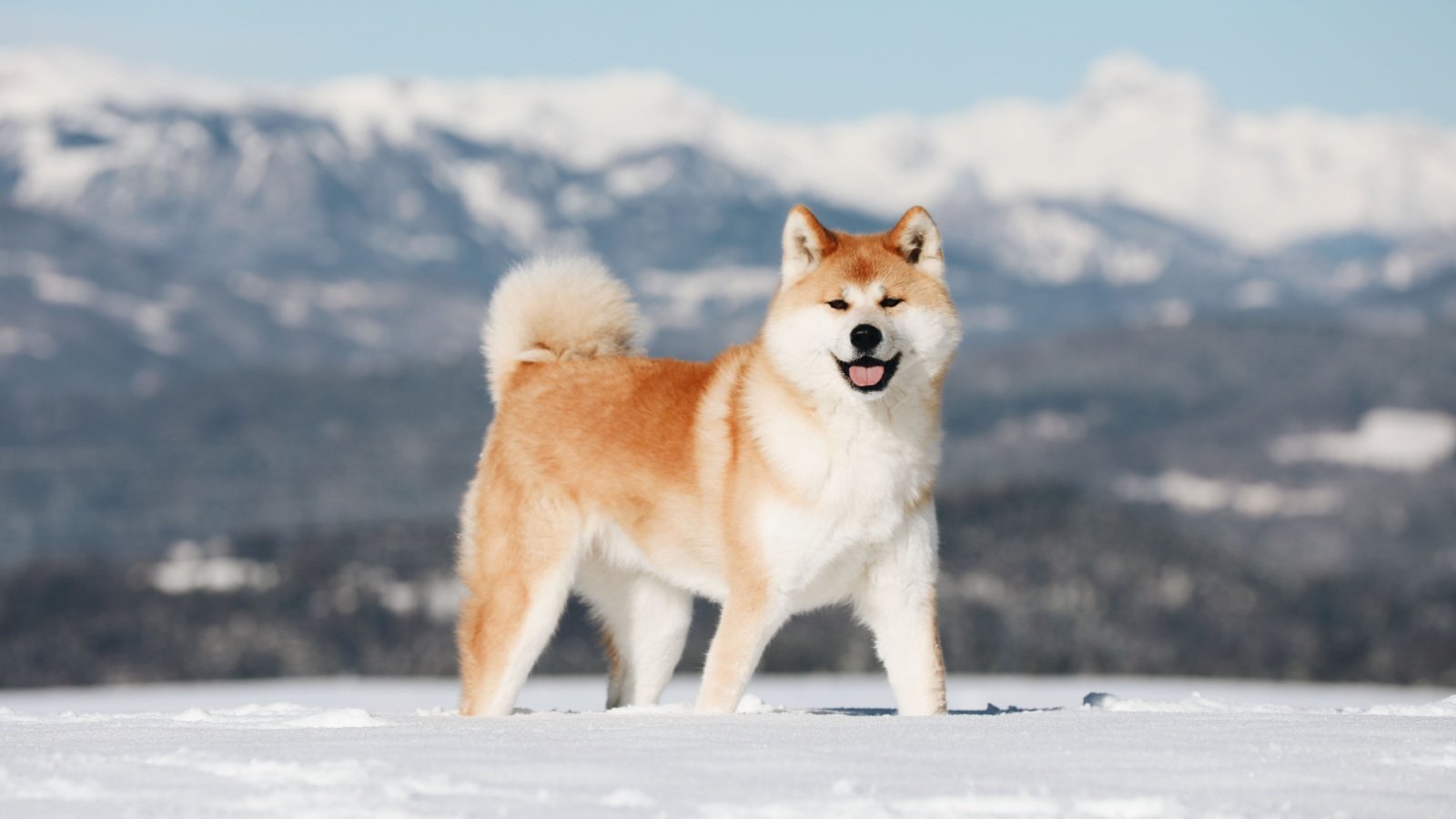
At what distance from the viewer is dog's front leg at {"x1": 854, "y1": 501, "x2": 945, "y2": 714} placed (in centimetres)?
705

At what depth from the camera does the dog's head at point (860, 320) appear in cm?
680

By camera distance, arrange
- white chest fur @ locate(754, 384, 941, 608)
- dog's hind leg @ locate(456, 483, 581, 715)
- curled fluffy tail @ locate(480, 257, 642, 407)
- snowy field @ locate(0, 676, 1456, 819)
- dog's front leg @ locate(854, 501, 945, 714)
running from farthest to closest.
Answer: curled fluffy tail @ locate(480, 257, 642, 407) < dog's hind leg @ locate(456, 483, 581, 715) < dog's front leg @ locate(854, 501, 945, 714) < white chest fur @ locate(754, 384, 941, 608) < snowy field @ locate(0, 676, 1456, 819)

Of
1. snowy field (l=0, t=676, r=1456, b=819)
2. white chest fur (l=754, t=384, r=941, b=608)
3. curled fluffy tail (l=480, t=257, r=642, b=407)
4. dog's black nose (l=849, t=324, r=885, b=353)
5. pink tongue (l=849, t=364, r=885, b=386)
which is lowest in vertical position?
snowy field (l=0, t=676, r=1456, b=819)

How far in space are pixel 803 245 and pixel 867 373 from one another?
81cm

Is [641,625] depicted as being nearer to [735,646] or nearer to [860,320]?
[735,646]

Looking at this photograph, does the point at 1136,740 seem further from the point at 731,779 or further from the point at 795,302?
the point at 795,302

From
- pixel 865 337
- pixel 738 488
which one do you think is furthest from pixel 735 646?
pixel 865 337

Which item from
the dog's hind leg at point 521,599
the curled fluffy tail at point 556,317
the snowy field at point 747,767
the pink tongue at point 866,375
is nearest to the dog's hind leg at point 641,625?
the dog's hind leg at point 521,599

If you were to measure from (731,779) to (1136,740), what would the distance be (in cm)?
154

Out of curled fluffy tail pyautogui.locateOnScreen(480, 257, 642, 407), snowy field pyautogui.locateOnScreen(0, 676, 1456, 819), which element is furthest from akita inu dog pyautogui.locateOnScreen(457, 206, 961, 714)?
snowy field pyautogui.locateOnScreen(0, 676, 1456, 819)

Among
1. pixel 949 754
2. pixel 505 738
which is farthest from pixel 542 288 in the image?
pixel 949 754

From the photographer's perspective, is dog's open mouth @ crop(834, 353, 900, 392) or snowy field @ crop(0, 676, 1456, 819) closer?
snowy field @ crop(0, 676, 1456, 819)

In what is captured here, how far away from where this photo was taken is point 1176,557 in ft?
334

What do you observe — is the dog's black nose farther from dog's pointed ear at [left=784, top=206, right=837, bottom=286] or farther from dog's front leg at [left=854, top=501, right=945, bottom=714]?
dog's front leg at [left=854, top=501, right=945, bottom=714]
